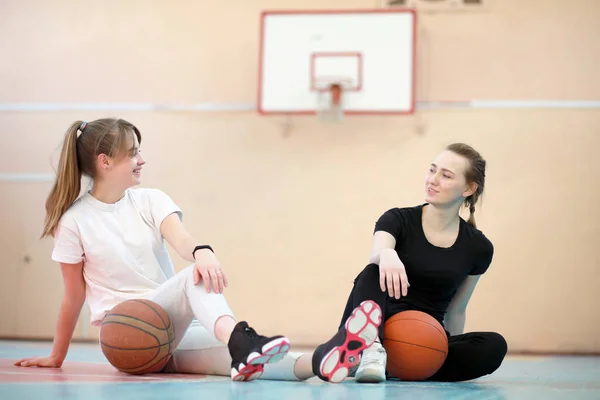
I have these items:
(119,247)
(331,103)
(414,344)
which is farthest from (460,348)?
(331,103)

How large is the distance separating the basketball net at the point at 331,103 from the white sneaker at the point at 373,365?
3.46 metres

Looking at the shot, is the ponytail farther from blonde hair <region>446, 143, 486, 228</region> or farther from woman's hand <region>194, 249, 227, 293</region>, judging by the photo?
blonde hair <region>446, 143, 486, 228</region>

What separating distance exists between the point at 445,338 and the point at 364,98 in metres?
3.33

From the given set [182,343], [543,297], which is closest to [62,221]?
[182,343]

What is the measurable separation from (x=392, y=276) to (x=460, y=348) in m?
0.43

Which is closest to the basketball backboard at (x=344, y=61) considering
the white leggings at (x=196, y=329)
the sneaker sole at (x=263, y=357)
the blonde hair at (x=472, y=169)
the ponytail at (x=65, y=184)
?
the blonde hair at (x=472, y=169)

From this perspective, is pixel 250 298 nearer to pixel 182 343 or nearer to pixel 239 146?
pixel 239 146

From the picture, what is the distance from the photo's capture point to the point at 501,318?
19.0 feet

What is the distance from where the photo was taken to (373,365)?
242 centimetres

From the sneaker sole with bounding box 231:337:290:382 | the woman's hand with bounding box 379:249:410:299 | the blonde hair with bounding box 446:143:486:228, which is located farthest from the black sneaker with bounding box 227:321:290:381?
the blonde hair with bounding box 446:143:486:228

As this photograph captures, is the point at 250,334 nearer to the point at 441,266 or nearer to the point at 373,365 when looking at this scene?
the point at 373,365

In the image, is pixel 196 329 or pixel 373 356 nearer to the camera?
pixel 373 356

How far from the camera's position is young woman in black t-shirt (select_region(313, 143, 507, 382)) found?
8.44 feet

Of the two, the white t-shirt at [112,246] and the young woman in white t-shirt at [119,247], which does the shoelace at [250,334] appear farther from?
the white t-shirt at [112,246]
